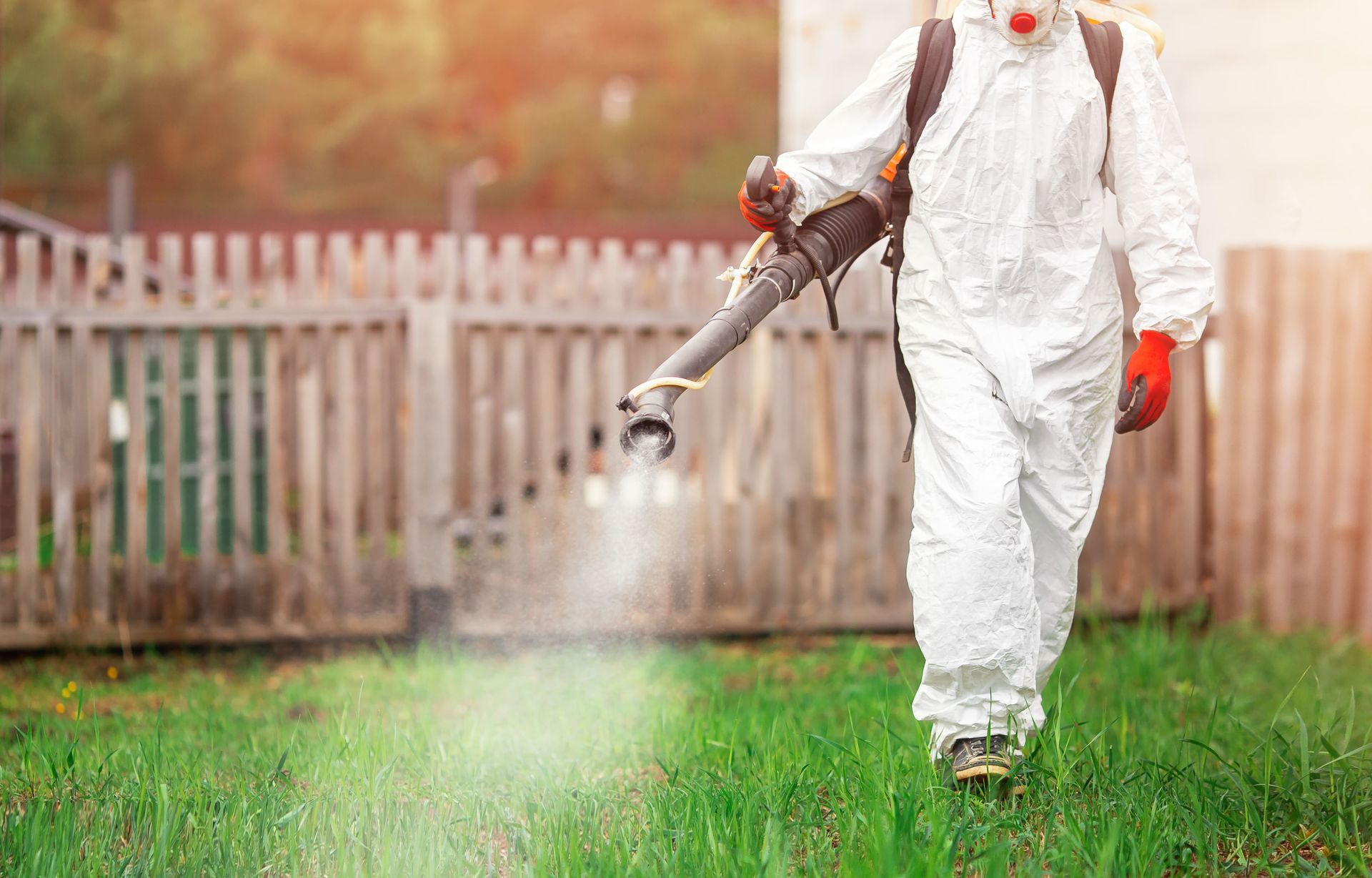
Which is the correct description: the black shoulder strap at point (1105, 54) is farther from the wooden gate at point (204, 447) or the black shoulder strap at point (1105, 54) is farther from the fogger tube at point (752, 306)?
the wooden gate at point (204, 447)

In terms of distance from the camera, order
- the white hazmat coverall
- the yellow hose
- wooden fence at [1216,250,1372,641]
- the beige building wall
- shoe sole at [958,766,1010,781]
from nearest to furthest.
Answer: the yellow hose < shoe sole at [958,766,1010,781] < the white hazmat coverall < wooden fence at [1216,250,1372,641] < the beige building wall

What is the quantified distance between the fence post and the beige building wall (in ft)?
11.8

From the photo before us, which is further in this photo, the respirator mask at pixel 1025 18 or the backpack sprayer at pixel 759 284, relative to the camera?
the respirator mask at pixel 1025 18

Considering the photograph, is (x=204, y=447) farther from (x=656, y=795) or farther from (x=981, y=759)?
(x=981, y=759)

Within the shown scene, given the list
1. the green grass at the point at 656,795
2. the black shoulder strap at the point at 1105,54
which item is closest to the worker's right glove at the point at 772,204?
the black shoulder strap at the point at 1105,54

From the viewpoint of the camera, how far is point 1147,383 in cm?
305

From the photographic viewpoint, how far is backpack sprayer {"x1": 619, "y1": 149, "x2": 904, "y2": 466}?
2.65 m

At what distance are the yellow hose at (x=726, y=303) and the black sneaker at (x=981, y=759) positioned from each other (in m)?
0.97

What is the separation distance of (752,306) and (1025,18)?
0.88m

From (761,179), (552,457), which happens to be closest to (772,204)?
(761,179)

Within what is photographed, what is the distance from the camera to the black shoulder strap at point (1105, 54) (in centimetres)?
308

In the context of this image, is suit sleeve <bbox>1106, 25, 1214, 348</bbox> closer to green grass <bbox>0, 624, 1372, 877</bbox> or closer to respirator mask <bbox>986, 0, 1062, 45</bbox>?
respirator mask <bbox>986, 0, 1062, 45</bbox>

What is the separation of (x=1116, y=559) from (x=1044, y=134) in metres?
3.46

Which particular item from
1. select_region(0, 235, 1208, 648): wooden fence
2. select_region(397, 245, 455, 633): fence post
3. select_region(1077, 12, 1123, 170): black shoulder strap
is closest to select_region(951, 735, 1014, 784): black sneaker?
select_region(1077, 12, 1123, 170): black shoulder strap
